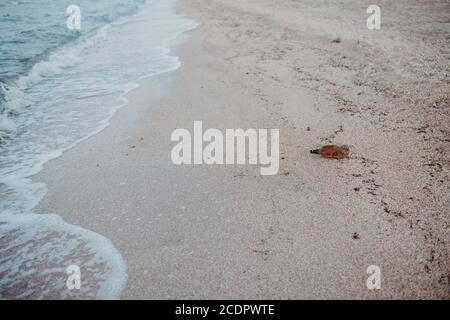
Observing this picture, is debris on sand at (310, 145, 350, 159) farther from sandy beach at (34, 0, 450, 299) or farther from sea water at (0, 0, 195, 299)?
sea water at (0, 0, 195, 299)

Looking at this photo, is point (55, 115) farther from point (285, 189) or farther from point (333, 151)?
point (333, 151)

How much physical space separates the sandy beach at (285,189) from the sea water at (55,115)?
0.20 meters

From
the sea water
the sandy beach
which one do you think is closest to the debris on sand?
the sandy beach

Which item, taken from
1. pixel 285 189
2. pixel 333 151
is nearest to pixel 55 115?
pixel 285 189

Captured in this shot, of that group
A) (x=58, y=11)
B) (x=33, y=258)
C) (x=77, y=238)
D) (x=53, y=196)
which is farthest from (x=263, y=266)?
(x=58, y=11)

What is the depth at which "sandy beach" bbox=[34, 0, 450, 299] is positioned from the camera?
2.35m

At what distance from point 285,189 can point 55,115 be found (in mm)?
4432

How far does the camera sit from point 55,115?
225 inches

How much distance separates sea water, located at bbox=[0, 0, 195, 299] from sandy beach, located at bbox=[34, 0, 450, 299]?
0.20m

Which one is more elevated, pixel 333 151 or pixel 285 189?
pixel 333 151

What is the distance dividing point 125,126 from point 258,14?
11589mm

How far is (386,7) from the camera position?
1252 cm

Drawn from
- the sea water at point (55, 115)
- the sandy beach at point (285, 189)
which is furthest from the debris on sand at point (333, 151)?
the sea water at point (55, 115)

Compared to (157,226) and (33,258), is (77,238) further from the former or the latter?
(157,226)
